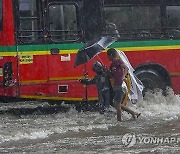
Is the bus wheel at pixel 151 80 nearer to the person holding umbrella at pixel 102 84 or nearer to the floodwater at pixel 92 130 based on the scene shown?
the floodwater at pixel 92 130

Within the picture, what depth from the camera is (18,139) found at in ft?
27.0

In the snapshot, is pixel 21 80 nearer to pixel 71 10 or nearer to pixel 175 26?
pixel 71 10

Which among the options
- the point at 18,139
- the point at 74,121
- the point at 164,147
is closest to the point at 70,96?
the point at 74,121

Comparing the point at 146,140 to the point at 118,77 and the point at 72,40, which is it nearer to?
the point at 118,77

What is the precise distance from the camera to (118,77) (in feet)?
31.6

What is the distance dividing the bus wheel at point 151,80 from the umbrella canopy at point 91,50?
3.92 feet

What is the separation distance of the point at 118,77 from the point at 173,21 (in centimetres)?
263

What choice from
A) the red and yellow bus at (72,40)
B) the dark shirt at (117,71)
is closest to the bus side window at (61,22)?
the red and yellow bus at (72,40)

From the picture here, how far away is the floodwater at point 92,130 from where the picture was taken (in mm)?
7598

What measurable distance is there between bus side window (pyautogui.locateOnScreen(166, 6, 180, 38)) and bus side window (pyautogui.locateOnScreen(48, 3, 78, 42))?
2.41 meters

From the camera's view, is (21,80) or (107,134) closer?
(107,134)

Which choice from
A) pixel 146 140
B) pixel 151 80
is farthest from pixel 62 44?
pixel 146 140

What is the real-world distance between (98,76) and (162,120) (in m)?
1.66

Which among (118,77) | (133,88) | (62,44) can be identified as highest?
(62,44)
